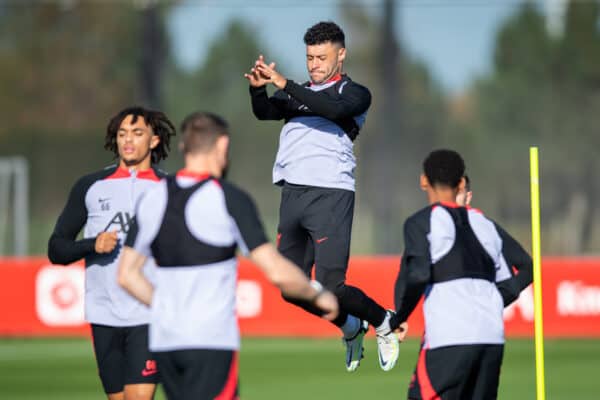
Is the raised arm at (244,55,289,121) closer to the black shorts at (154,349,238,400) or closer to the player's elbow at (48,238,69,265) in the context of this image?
the player's elbow at (48,238,69,265)

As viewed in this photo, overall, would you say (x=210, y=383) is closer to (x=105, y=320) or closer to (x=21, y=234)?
(x=105, y=320)

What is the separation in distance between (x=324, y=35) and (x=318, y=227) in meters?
1.34

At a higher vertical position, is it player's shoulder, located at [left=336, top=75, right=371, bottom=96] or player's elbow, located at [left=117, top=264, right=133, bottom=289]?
player's shoulder, located at [left=336, top=75, right=371, bottom=96]

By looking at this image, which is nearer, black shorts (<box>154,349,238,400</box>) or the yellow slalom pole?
black shorts (<box>154,349,238,400</box>)

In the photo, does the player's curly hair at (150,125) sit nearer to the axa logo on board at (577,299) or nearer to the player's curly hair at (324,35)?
the player's curly hair at (324,35)

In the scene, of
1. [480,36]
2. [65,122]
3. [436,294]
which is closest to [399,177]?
[480,36]

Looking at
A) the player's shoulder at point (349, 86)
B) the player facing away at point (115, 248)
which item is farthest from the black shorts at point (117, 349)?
the player's shoulder at point (349, 86)

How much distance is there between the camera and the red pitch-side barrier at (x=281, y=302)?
17859 mm

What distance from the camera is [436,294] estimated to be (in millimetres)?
6445

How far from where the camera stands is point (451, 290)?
6410 millimetres

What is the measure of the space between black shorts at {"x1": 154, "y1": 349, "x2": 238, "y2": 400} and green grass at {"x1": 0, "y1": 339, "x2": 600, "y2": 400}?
22.5 feet

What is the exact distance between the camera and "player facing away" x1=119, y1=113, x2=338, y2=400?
547 cm

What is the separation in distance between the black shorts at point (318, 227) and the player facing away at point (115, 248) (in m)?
1.23

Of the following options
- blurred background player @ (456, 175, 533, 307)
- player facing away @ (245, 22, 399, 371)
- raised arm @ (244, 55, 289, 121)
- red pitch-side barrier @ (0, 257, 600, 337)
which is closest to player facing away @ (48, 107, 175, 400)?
raised arm @ (244, 55, 289, 121)
